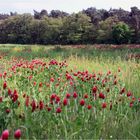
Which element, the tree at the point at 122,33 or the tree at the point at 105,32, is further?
the tree at the point at 105,32

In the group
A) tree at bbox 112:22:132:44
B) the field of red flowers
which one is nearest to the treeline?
tree at bbox 112:22:132:44

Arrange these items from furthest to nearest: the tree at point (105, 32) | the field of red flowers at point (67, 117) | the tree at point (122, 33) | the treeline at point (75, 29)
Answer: the tree at point (105, 32) < the treeline at point (75, 29) < the tree at point (122, 33) < the field of red flowers at point (67, 117)

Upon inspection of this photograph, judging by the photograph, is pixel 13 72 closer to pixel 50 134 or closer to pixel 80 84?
pixel 80 84

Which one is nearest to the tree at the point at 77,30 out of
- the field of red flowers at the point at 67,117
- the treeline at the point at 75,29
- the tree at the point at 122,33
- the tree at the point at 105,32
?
the treeline at the point at 75,29

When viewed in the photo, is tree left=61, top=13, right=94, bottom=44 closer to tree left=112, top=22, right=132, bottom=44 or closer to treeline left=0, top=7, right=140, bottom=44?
treeline left=0, top=7, right=140, bottom=44

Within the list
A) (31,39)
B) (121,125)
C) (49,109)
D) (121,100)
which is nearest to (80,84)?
(121,100)

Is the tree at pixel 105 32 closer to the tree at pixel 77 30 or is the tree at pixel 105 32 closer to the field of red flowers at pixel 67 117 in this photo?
the tree at pixel 77 30

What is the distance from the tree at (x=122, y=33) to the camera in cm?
3444

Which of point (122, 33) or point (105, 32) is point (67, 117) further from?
point (105, 32)

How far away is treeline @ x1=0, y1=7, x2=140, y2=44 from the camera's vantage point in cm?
3594

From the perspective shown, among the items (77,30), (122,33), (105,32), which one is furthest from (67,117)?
(77,30)

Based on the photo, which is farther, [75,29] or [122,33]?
[75,29]

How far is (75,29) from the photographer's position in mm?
40094

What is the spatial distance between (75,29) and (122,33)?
7559 mm
